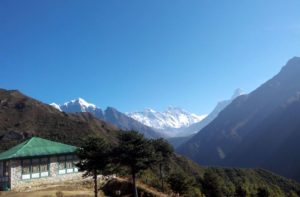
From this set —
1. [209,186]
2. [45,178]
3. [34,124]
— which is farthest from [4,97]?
[45,178]

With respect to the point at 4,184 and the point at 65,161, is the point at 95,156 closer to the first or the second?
the point at 65,161

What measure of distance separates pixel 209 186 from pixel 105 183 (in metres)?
37.3

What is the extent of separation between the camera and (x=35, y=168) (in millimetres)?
50875

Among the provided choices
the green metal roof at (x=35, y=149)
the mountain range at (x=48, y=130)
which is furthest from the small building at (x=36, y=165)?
the mountain range at (x=48, y=130)

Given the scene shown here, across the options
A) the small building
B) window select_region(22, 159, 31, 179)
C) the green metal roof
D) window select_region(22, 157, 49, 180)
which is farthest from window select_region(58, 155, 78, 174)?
window select_region(22, 159, 31, 179)

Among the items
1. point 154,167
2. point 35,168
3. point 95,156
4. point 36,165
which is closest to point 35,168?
point 35,168

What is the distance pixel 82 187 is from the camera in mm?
51281

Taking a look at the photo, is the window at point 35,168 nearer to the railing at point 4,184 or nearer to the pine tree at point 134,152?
the railing at point 4,184

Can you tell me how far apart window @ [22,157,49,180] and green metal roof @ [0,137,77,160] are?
0.94 meters

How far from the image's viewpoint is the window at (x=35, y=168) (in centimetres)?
4978

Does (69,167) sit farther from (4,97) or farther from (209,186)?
(4,97)

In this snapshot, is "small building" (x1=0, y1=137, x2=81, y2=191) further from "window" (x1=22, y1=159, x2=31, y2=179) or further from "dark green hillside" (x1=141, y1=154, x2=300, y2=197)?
"dark green hillside" (x1=141, y1=154, x2=300, y2=197)

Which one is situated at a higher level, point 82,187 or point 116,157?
point 116,157

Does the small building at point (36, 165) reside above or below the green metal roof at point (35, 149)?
below
